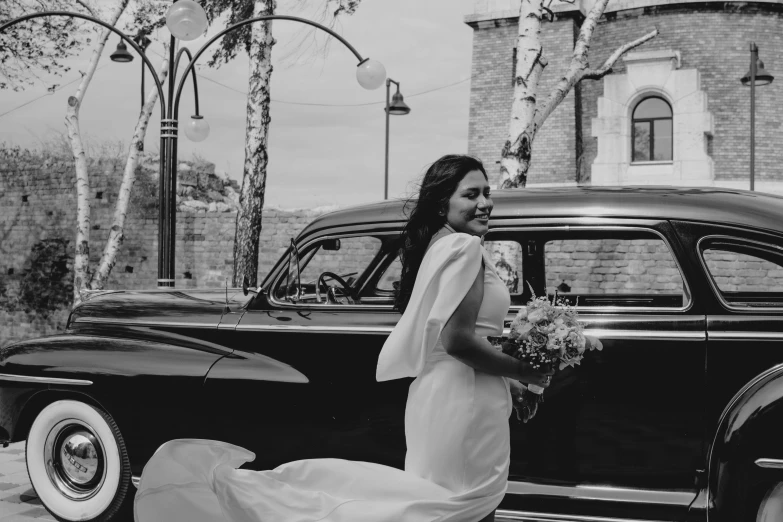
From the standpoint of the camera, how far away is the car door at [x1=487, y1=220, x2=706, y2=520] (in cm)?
367

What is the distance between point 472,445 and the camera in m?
2.66

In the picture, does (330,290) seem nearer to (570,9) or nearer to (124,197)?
(124,197)

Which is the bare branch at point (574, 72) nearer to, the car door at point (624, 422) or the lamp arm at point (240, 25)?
the lamp arm at point (240, 25)

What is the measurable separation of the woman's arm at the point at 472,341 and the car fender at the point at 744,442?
55.6 inches

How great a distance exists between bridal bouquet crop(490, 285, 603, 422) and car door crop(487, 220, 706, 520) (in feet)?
3.11

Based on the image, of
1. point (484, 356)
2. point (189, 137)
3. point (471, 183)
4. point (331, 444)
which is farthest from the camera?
point (189, 137)

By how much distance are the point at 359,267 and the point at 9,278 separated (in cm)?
1107

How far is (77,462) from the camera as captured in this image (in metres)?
4.93

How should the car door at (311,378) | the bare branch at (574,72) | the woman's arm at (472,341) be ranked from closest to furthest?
1. the woman's arm at (472,341)
2. the car door at (311,378)
3. the bare branch at (574,72)

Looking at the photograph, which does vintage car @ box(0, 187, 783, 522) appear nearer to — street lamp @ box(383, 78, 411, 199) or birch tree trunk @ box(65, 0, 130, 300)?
birch tree trunk @ box(65, 0, 130, 300)

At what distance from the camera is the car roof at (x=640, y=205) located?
3775mm

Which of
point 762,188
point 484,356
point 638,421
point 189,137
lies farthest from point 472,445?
point 762,188

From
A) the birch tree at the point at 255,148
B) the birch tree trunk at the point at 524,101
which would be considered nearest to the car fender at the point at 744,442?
the birch tree trunk at the point at 524,101

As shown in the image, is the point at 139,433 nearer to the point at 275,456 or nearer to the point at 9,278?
the point at 275,456
